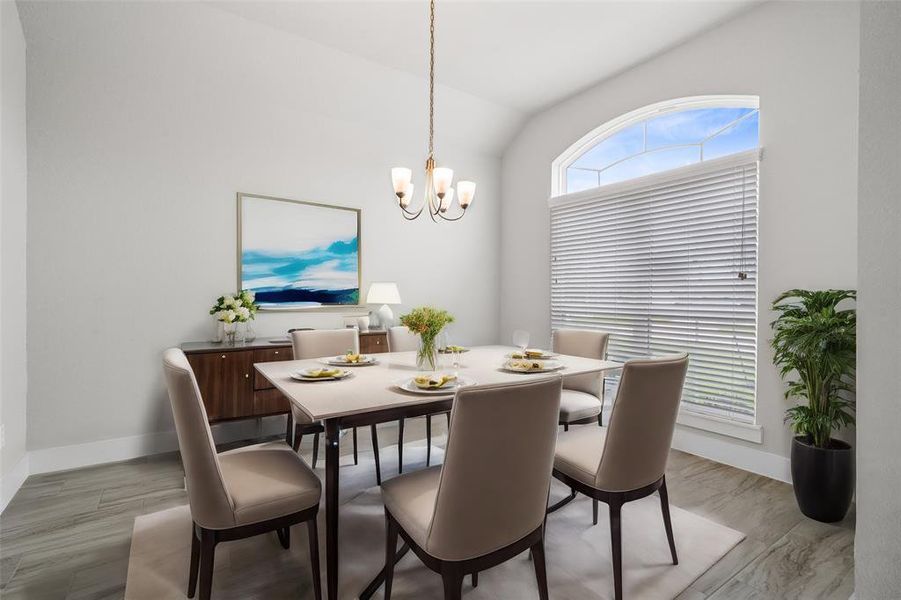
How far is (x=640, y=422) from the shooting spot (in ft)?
5.49

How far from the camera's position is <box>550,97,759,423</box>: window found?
306 centimetres

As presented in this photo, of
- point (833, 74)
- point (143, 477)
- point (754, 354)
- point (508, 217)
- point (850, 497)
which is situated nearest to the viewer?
point (850, 497)

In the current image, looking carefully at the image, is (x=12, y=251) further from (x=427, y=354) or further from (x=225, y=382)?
(x=427, y=354)

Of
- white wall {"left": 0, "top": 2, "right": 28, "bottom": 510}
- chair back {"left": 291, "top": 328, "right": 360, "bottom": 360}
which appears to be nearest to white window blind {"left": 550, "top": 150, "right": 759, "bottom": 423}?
chair back {"left": 291, "top": 328, "right": 360, "bottom": 360}

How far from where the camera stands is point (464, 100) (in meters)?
4.23

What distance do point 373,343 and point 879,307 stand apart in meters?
3.25

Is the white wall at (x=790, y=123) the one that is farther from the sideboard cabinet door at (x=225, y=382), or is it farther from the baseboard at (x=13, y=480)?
the baseboard at (x=13, y=480)

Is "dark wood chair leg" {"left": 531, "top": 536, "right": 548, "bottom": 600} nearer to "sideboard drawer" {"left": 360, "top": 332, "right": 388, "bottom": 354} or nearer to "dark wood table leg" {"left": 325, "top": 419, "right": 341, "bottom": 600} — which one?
"dark wood table leg" {"left": 325, "top": 419, "right": 341, "bottom": 600}

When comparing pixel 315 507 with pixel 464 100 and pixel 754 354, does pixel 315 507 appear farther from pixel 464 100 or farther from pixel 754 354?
pixel 464 100

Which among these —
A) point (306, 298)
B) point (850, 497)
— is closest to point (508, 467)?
point (850, 497)

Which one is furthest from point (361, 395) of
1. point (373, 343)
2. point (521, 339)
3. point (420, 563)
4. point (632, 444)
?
point (373, 343)

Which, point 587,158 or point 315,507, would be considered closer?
point 315,507

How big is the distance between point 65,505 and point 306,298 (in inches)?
80.2

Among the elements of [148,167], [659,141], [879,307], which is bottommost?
[879,307]
